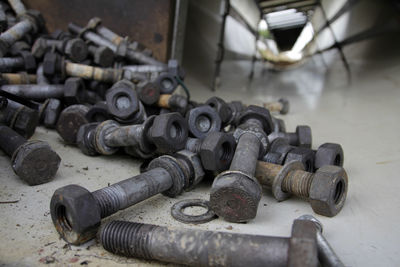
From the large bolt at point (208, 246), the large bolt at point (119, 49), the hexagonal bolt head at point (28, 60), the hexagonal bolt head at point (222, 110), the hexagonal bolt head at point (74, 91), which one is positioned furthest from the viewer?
the large bolt at point (119, 49)

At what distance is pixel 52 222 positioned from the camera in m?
1.69

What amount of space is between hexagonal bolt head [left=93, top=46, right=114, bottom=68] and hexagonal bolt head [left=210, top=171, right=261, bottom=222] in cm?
268

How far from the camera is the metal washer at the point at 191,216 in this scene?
177cm

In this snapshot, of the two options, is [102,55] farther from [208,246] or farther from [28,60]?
[208,246]

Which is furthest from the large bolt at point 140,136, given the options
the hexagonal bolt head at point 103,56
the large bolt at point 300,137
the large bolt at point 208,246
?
the hexagonal bolt head at point 103,56

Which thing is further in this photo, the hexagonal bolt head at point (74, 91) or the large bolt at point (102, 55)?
the large bolt at point (102, 55)

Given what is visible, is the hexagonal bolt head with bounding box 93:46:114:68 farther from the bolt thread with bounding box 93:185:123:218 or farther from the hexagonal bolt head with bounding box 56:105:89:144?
the bolt thread with bounding box 93:185:123:218

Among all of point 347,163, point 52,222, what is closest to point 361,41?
point 347,163

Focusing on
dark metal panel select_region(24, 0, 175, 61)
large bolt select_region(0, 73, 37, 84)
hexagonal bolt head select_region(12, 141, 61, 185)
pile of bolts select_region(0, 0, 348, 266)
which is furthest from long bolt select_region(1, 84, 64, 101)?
dark metal panel select_region(24, 0, 175, 61)

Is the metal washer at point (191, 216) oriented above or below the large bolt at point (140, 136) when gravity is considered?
below

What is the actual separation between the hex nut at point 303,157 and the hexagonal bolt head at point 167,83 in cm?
167

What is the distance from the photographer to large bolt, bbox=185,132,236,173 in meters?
2.06

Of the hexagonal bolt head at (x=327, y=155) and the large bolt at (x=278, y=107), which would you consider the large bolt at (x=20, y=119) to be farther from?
the large bolt at (x=278, y=107)

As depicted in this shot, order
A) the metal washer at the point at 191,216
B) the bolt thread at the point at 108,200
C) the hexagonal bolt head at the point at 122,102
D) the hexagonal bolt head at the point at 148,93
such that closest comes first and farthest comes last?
the bolt thread at the point at 108,200 → the metal washer at the point at 191,216 → the hexagonal bolt head at the point at 122,102 → the hexagonal bolt head at the point at 148,93
